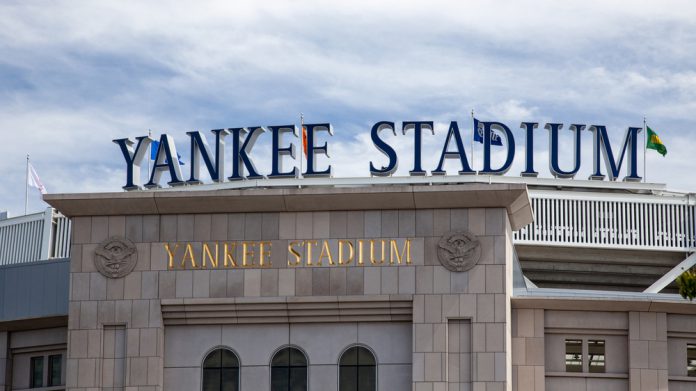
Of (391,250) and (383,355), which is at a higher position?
(391,250)

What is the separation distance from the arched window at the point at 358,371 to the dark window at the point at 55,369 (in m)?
13.4

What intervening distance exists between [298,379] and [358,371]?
2346 millimetres

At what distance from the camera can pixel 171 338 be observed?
2266 inches

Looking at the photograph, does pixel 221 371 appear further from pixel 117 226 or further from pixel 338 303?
pixel 117 226

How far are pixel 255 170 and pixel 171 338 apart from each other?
9.73 meters

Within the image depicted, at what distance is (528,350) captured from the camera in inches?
2325

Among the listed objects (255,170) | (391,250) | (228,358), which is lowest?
(228,358)

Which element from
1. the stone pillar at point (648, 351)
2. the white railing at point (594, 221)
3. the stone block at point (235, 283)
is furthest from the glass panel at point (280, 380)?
the white railing at point (594, 221)

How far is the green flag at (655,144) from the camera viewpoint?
81500 millimetres

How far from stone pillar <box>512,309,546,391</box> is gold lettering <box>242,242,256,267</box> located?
35.2ft

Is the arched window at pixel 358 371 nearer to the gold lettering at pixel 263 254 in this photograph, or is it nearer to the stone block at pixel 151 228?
the gold lettering at pixel 263 254

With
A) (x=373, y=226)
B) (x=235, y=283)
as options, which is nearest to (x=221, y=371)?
(x=235, y=283)

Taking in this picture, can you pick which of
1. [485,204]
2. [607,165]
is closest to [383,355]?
[485,204]

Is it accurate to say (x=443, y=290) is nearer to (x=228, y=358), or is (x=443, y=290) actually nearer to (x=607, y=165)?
(x=228, y=358)
